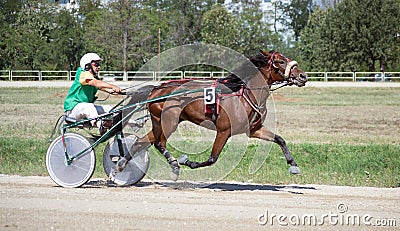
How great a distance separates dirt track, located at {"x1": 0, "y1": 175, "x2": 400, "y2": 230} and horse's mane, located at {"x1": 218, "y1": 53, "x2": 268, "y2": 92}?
1.62 meters

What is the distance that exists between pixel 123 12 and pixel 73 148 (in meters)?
43.8

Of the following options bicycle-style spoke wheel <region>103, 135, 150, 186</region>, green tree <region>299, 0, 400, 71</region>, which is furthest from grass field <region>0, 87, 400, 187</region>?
green tree <region>299, 0, 400, 71</region>

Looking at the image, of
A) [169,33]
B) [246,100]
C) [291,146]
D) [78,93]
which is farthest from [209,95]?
[169,33]

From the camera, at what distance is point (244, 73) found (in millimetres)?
10406

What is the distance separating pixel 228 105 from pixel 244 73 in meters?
0.66

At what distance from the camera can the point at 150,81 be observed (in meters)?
11.4

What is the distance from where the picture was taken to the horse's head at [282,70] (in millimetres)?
10102

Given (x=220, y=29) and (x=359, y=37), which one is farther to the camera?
(x=359, y=37)

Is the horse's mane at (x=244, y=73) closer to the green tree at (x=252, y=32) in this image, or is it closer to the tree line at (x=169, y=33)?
the tree line at (x=169, y=33)

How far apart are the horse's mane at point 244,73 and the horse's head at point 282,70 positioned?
0.08 meters

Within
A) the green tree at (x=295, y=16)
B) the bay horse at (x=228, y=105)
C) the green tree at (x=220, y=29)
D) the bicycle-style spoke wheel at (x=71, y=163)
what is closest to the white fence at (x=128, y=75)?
the green tree at (x=220, y=29)

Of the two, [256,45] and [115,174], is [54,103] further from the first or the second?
[256,45]

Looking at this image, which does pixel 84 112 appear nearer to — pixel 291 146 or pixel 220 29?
pixel 291 146

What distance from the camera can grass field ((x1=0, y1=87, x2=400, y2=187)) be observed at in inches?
471
